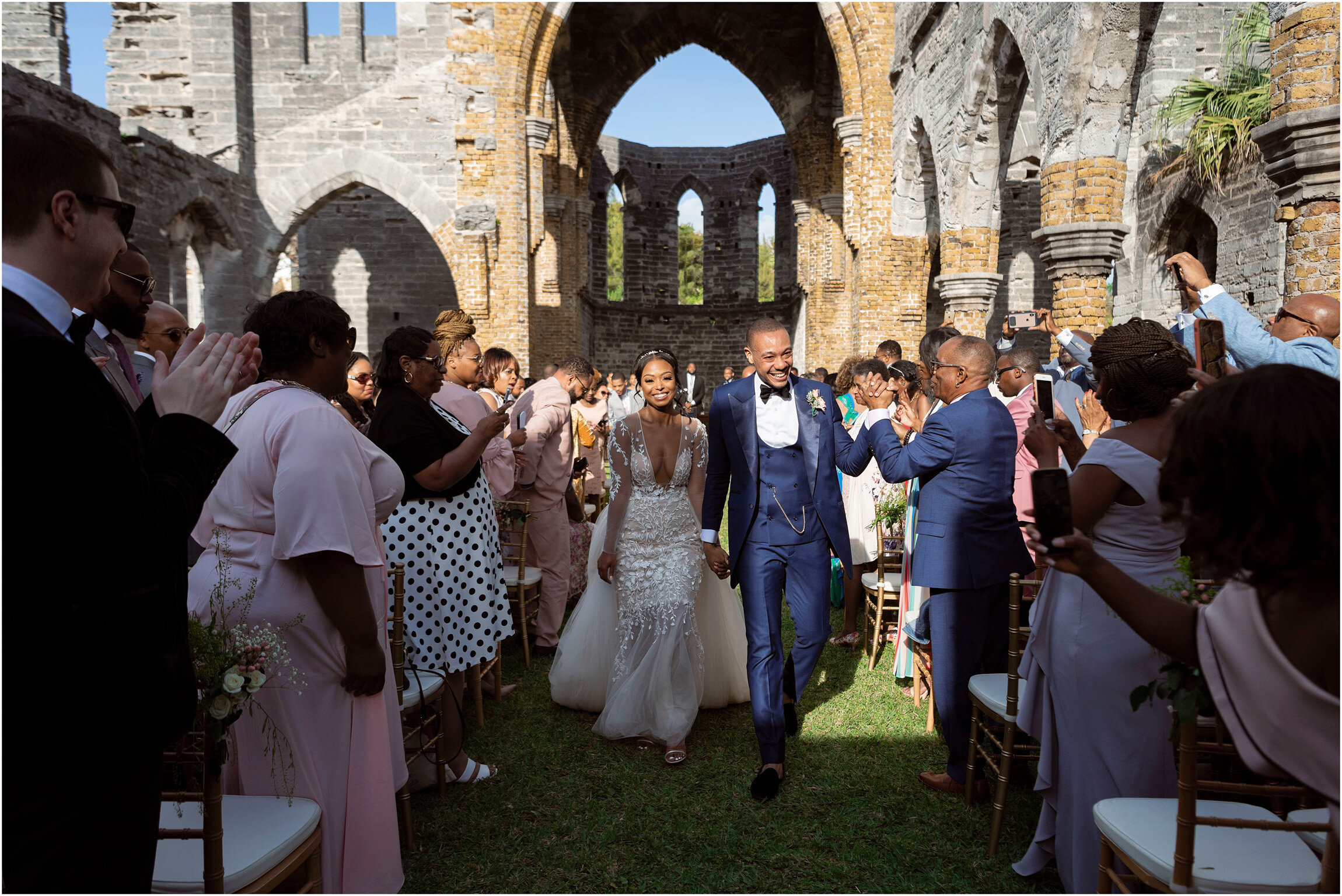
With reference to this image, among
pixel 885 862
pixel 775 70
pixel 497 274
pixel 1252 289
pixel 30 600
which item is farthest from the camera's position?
pixel 775 70

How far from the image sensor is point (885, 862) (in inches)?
122

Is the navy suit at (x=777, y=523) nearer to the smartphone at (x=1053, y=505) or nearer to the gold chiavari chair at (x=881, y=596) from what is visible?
the gold chiavari chair at (x=881, y=596)

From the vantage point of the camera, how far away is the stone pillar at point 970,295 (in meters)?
12.1

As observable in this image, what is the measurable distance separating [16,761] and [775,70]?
2288 centimetres

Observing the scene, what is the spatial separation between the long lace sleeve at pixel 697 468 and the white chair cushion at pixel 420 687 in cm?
150

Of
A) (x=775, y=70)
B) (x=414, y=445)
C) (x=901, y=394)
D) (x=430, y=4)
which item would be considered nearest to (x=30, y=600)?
(x=414, y=445)

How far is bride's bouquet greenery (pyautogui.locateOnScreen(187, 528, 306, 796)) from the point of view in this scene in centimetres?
195

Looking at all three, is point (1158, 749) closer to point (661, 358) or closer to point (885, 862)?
point (885, 862)

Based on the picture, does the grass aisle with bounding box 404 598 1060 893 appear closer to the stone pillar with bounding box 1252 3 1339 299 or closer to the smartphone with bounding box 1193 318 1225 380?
the smartphone with bounding box 1193 318 1225 380

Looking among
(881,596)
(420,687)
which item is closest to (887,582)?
(881,596)

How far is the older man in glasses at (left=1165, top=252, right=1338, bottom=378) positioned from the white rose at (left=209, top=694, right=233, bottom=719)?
4016 mm

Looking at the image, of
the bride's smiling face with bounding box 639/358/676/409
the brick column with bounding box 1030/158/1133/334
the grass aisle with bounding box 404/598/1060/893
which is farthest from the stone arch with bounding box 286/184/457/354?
the grass aisle with bounding box 404/598/1060/893

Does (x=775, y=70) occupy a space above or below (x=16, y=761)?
above

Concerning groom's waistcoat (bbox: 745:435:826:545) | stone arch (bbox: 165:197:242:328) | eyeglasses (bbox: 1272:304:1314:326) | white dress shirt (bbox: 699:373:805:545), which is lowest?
groom's waistcoat (bbox: 745:435:826:545)
